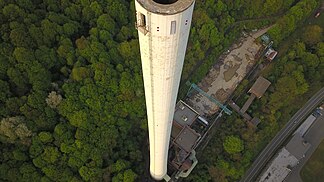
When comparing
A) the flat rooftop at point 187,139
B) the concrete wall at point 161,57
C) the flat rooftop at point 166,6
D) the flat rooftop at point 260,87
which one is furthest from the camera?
the flat rooftop at point 260,87

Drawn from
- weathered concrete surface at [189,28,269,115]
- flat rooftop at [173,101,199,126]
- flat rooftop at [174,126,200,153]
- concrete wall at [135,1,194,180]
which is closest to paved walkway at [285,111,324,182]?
weathered concrete surface at [189,28,269,115]

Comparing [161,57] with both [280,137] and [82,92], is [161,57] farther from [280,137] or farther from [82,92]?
[280,137]

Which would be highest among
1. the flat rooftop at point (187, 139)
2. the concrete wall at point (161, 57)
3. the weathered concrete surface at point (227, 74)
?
the concrete wall at point (161, 57)

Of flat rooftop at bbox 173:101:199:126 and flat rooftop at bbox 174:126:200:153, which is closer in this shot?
flat rooftop at bbox 174:126:200:153

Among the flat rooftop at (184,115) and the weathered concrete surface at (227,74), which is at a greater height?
the weathered concrete surface at (227,74)

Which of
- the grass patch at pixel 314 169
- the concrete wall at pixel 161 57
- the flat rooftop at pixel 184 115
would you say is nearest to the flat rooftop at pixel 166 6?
the concrete wall at pixel 161 57

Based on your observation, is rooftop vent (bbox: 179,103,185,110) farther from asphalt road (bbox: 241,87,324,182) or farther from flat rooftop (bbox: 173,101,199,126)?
asphalt road (bbox: 241,87,324,182)

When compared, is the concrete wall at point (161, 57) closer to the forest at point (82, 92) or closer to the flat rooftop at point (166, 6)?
the flat rooftop at point (166, 6)
